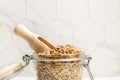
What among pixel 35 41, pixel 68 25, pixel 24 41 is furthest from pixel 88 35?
pixel 35 41

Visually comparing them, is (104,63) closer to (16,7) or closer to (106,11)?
(106,11)

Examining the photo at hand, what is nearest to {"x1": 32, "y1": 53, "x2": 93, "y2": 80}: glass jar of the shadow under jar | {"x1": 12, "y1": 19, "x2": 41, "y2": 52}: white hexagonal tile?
the shadow under jar

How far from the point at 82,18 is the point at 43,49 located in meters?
0.37

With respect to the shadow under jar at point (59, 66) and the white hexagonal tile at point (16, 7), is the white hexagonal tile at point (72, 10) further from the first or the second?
the shadow under jar at point (59, 66)

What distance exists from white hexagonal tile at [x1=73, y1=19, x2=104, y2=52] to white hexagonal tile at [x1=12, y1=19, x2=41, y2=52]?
0.41ft

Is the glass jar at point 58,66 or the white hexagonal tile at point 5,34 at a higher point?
the white hexagonal tile at point 5,34

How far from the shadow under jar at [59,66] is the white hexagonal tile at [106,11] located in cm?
39

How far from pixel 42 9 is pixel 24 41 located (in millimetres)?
118

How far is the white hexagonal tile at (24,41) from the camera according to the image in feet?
3.27

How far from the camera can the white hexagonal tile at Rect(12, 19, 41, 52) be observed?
1.00 metres

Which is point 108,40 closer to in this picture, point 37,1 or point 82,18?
point 82,18

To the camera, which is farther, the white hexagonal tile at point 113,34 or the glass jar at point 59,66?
the white hexagonal tile at point 113,34

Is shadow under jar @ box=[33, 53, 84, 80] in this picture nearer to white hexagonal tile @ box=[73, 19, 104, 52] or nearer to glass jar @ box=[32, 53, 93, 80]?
glass jar @ box=[32, 53, 93, 80]

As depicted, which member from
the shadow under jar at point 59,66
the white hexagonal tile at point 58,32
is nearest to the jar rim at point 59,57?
the shadow under jar at point 59,66
